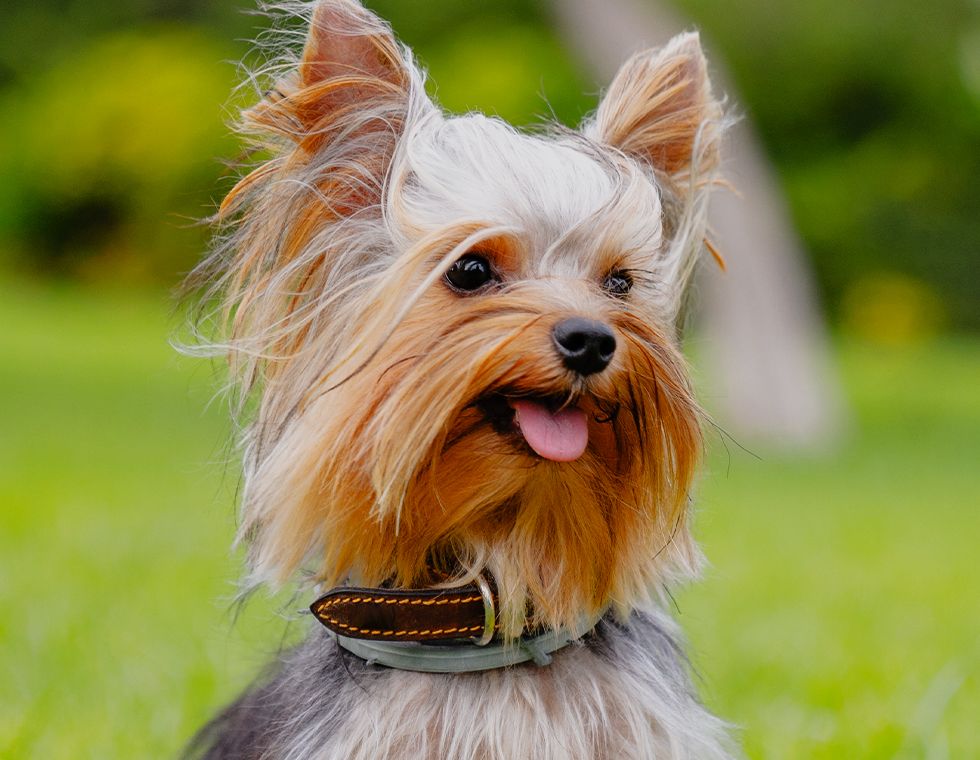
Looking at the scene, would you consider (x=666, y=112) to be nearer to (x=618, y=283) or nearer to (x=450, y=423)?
(x=618, y=283)

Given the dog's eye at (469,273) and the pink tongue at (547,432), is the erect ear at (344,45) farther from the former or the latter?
the pink tongue at (547,432)

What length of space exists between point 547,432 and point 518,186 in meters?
0.55

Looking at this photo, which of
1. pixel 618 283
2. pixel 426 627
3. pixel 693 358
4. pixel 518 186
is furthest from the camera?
pixel 693 358

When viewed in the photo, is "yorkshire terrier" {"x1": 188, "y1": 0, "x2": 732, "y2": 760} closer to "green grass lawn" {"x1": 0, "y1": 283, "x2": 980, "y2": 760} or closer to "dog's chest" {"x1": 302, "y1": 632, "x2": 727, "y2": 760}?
"dog's chest" {"x1": 302, "y1": 632, "x2": 727, "y2": 760}

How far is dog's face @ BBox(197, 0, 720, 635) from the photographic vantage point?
2.73m

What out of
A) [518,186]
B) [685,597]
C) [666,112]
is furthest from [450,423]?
[685,597]

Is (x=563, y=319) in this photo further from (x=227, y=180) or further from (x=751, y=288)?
(x=751, y=288)

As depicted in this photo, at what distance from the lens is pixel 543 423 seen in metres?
2.75

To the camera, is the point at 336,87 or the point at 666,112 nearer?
the point at 336,87

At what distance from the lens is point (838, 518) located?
31.3ft

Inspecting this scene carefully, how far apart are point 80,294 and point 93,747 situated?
26914 millimetres

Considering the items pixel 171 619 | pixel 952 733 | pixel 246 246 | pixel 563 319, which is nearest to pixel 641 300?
pixel 563 319

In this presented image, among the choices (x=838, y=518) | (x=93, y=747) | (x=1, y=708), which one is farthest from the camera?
(x=838, y=518)

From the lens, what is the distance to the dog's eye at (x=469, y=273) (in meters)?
2.85
